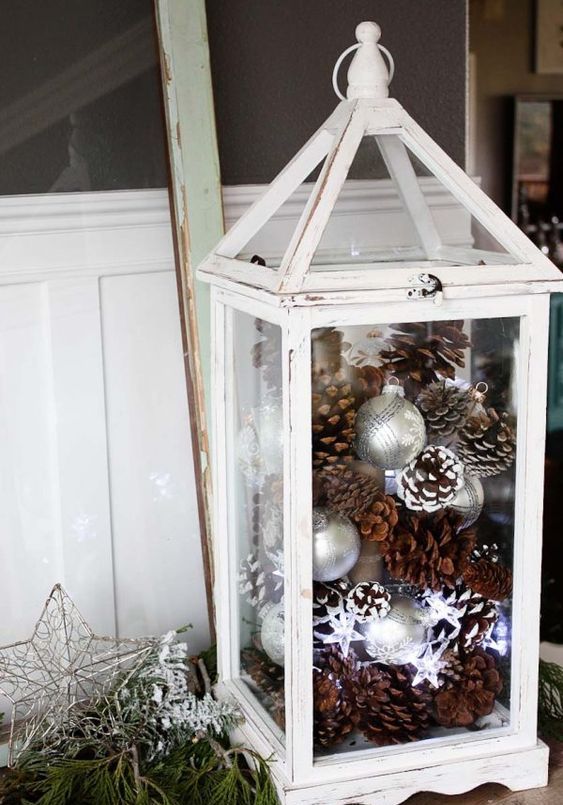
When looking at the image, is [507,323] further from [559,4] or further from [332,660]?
[559,4]

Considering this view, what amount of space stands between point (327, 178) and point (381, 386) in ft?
0.77

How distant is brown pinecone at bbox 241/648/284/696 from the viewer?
1.23 meters

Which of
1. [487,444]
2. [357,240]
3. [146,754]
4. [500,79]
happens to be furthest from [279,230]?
[500,79]

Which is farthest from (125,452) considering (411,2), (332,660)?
(411,2)

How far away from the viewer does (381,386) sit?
1121mm

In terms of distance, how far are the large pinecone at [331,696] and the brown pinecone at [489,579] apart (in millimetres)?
169

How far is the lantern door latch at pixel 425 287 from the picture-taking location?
3.51ft

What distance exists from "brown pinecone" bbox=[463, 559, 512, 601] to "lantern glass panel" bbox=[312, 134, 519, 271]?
1.18 ft

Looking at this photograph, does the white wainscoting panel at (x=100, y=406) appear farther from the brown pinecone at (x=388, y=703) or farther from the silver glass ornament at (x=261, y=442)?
the brown pinecone at (x=388, y=703)

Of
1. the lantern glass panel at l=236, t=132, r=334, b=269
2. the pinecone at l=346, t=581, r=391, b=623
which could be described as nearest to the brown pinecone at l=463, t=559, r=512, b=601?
the pinecone at l=346, t=581, r=391, b=623

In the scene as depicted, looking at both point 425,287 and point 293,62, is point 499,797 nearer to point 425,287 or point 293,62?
point 425,287

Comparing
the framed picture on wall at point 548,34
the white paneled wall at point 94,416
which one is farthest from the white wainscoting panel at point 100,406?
the framed picture on wall at point 548,34

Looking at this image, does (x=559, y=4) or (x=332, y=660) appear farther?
(x=559, y=4)

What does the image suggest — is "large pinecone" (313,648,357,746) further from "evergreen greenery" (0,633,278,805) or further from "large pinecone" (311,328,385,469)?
"large pinecone" (311,328,385,469)
